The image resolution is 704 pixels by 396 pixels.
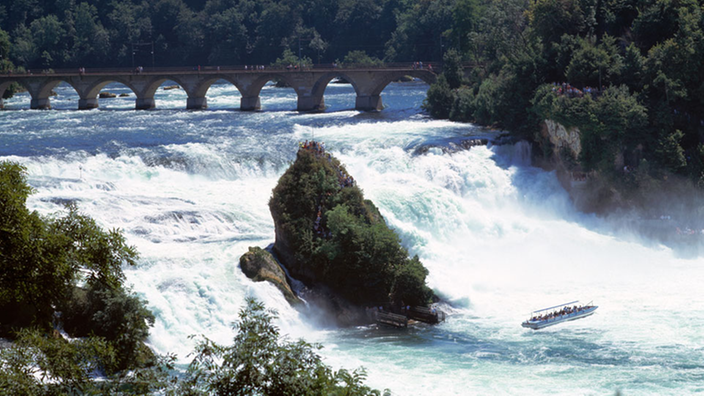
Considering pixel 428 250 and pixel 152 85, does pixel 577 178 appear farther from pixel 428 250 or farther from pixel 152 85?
pixel 152 85

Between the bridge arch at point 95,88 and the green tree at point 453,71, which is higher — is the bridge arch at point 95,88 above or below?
below

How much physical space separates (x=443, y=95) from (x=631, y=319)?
Result: 43052mm

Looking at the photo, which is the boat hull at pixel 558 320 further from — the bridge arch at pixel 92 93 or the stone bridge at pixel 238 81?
the bridge arch at pixel 92 93

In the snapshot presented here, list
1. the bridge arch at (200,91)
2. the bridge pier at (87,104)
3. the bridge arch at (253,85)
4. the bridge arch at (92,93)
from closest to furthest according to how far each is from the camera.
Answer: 1. the bridge arch at (253,85)
2. the bridge pier at (87,104)
3. the bridge arch at (200,91)
4. the bridge arch at (92,93)

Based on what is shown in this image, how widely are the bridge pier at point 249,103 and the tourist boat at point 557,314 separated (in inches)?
2194

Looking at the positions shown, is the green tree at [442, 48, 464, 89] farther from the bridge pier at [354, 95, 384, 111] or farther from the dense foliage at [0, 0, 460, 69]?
the dense foliage at [0, 0, 460, 69]

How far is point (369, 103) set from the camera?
85.1m

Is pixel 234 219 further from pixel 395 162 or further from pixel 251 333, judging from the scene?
pixel 251 333

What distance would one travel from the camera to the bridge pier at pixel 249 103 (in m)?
86.4

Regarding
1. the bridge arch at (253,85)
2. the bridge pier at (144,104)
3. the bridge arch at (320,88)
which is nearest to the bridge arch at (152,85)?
the bridge pier at (144,104)

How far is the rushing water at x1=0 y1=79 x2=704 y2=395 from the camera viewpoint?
29.1 meters

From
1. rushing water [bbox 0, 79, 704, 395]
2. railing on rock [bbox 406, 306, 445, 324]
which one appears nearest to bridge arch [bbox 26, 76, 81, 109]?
rushing water [bbox 0, 79, 704, 395]

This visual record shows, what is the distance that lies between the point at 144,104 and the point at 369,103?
22092 millimetres

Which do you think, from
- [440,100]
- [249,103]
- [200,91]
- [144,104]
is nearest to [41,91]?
[144,104]
